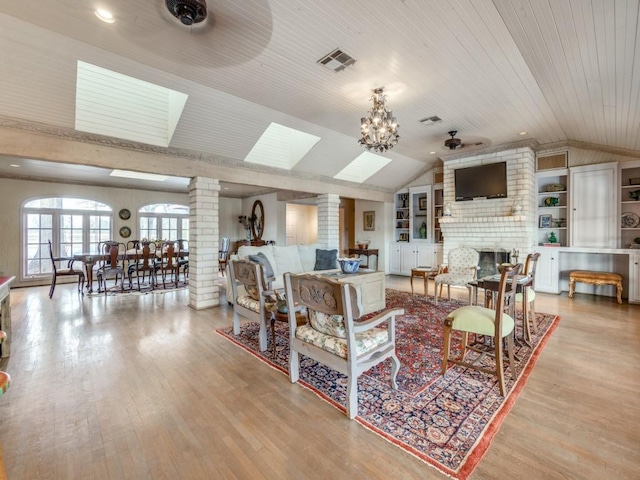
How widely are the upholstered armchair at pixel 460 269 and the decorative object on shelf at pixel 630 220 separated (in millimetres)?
2736

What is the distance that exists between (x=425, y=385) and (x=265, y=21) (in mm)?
3460

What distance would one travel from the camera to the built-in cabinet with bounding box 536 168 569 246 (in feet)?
19.4

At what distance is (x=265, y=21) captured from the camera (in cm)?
255

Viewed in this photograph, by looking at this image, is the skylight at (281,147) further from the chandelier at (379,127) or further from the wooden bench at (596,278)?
the wooden bench at (596,278)

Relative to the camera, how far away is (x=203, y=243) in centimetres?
484

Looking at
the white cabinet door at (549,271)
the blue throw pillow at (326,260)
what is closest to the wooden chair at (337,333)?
the blue throw pillow at (326,260)

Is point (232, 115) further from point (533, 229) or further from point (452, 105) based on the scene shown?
point (533, 229)

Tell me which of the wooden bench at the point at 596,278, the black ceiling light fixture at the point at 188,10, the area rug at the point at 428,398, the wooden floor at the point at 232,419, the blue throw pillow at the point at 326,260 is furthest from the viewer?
the blue throw pillow at the point at 326,260

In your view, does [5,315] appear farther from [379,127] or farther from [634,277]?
[634,277]

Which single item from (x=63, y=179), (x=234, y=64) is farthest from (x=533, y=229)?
(x=63, y=179)

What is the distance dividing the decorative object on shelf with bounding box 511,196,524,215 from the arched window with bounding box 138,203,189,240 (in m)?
9.47

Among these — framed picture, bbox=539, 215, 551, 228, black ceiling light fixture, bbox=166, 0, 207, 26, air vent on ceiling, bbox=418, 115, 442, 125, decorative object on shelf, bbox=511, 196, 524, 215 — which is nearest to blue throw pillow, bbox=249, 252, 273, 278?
black ceiling light fixture, bbox=166, 0, 207, 26

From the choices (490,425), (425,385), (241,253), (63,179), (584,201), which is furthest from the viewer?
(63,179)

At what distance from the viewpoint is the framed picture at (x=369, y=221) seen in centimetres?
904
